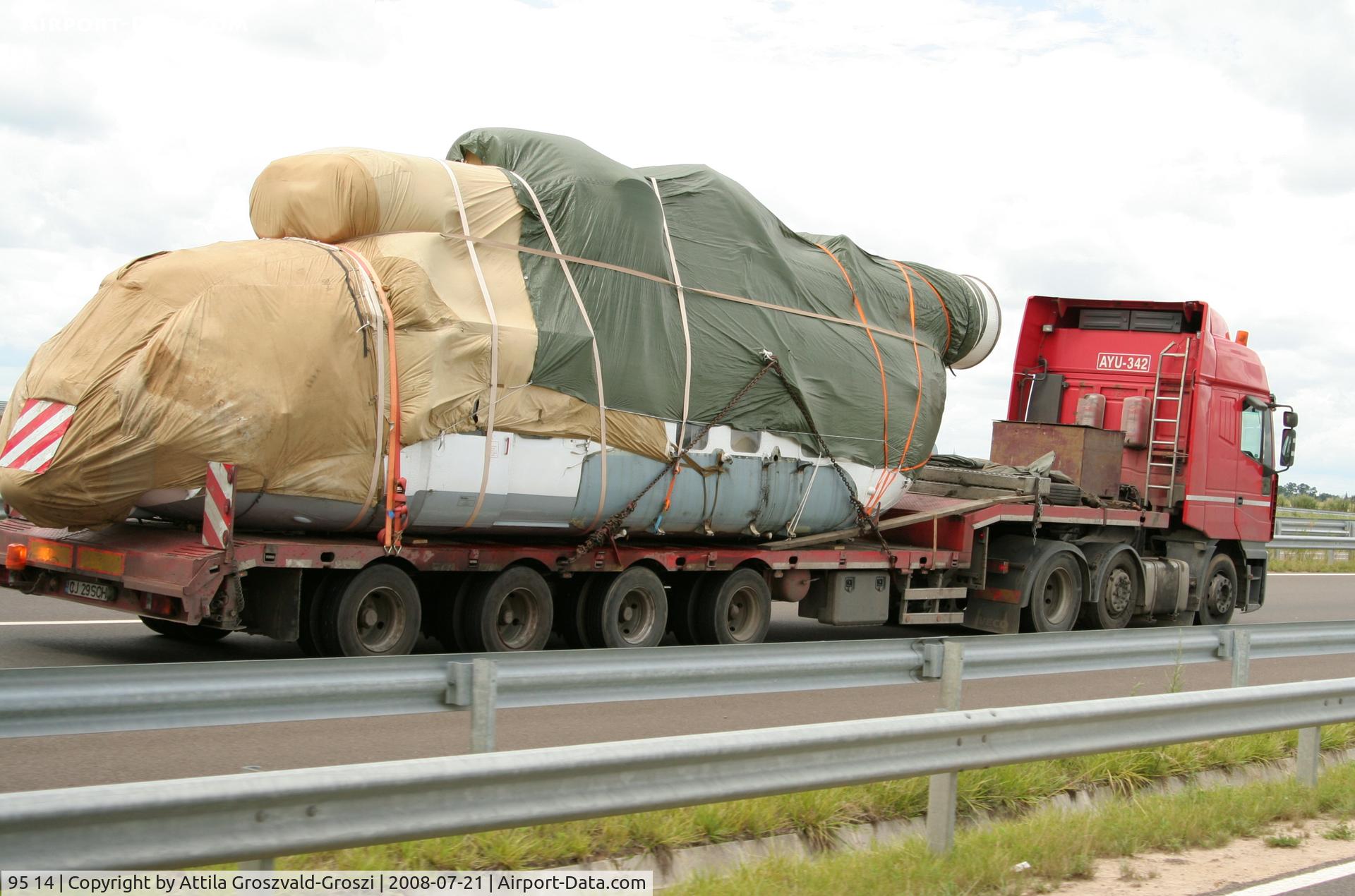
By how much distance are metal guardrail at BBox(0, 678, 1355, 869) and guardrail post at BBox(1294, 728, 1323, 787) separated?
5.08 ft

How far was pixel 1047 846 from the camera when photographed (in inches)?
239

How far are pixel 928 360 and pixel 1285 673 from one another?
175 inches

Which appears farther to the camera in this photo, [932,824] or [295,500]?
[295,500]

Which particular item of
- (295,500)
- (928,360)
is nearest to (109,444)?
(295,500)

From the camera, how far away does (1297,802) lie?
725cm

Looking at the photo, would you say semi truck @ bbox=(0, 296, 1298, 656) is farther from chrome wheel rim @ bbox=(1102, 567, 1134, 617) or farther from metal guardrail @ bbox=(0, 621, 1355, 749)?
metal guardrail @ bbox=(0, 621, 1355, 749)

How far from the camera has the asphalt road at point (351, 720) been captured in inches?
280

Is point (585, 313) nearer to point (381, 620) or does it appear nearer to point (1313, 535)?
point (381, 620)

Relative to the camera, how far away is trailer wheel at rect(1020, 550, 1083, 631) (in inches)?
582

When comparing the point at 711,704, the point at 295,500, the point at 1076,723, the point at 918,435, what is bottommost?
the point at 711,704

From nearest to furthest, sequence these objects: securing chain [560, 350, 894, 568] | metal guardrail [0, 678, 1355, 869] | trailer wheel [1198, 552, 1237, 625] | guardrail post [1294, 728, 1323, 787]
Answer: metal guardrail [0, 678, 1355, 869], guardrail post [1294, 728, 1323, 787], securing chain [560, 350, 894, 568], trailer wheel [1198, 552, 1237, 625]

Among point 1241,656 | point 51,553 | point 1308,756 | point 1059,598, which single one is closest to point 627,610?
point 51,553

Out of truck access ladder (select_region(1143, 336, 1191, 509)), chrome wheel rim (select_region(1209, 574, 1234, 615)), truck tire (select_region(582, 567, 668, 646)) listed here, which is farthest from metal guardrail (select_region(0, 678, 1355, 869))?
chrome wheel rim (select_region(1209, 574, 1234, 615))

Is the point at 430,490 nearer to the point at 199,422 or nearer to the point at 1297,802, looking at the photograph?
the point at 199,422
